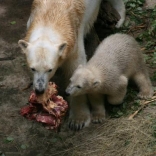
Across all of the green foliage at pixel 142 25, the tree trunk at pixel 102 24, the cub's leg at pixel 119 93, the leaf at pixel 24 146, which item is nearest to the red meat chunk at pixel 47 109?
the leaf at pixel 24 146

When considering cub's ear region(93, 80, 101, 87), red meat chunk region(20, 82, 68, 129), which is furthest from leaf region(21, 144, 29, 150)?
cub's ear region(93, 80, 101, 87)

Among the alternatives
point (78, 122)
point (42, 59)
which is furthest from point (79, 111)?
point (42, 59)

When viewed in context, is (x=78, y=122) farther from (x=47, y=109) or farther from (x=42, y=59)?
(x=42, y=59)

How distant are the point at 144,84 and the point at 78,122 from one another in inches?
42.3

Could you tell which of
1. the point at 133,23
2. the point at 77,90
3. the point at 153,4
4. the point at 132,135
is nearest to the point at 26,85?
the point at 77,90

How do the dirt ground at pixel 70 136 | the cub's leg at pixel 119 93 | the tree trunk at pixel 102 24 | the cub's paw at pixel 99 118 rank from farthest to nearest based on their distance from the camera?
the tree trunk at pixel 102 24 → the cub's paw at pixel 99 118 → the cub's leg at pixel 119 93 → the dirt ground at pixel 70 136

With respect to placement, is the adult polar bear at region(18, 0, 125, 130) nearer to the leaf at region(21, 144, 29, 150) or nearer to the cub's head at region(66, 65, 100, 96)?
the cub's head at region(66, 65, 100, 96)

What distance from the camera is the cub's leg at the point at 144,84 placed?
5.97 metres

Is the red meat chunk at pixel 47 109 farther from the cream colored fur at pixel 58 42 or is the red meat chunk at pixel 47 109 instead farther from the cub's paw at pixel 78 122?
the cub's paw at pixel 78 122

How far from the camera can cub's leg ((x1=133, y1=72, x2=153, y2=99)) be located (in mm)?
5969

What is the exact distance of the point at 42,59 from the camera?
481 cm

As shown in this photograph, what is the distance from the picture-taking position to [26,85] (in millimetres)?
6336

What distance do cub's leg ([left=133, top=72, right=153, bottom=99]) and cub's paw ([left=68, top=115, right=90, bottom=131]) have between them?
0.84 metres

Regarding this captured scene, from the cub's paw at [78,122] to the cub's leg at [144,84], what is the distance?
2.74ft
